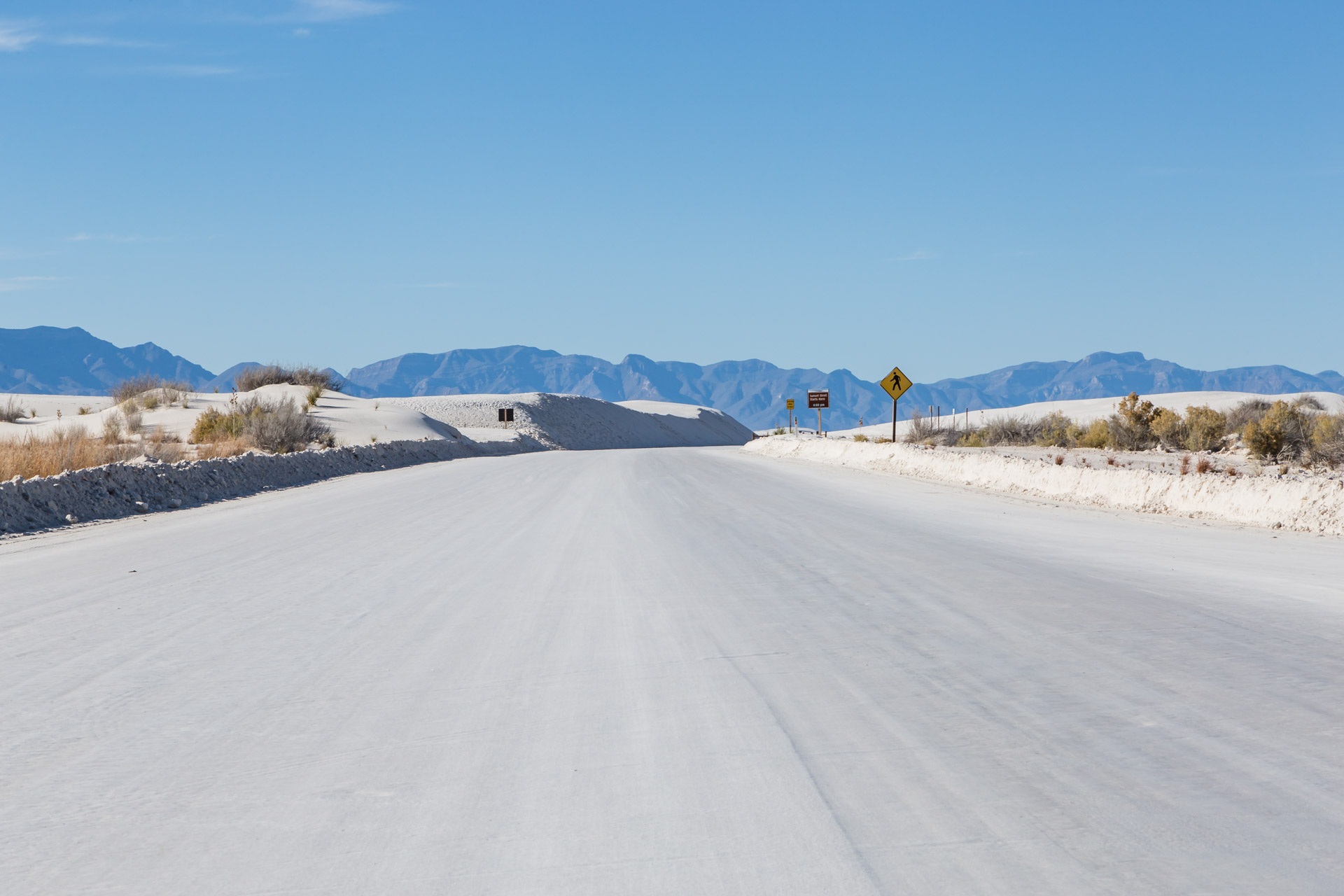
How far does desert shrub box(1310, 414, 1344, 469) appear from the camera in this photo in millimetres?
23375

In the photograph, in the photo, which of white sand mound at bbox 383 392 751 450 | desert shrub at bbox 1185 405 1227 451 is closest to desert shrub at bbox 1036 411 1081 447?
desert shrub at bbox 1185 405 1227 451

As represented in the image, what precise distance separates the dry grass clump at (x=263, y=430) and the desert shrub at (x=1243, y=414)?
34.7 metres

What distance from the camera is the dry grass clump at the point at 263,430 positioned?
3341 cm

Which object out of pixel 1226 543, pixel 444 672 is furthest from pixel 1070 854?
pixel 1226 543

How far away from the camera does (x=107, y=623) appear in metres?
6.93

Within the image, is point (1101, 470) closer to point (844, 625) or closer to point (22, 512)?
point (844, 625)

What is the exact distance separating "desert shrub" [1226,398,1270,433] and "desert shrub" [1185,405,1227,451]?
367 centimetres

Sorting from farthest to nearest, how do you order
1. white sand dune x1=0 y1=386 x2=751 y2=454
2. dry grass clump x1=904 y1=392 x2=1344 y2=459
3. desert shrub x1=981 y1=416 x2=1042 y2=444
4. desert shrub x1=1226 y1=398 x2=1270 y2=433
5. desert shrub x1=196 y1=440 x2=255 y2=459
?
1. white sand dune x1=0 y1=386 x2=751 y2=454
2. desert shrub x1=981 y1=416 x2=1042 y2=444
3. desert shrub x1=1226 y1=398 x2=1270 y2=433
4. dry grass clump x1=904 y1=392 x2=1344 y2=459
5. desert shrub x1=196 y1=440 x2=255 y2=459

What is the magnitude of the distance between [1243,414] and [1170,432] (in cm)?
798

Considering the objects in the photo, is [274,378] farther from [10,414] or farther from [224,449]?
[224,449]

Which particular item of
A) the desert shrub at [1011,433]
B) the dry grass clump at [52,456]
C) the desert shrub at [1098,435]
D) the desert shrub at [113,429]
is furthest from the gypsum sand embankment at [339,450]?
the desert shrub at [1098,435]

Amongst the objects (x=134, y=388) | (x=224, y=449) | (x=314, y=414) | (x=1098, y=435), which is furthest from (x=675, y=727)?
(x=134, y=388)

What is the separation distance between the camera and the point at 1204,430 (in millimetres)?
35031

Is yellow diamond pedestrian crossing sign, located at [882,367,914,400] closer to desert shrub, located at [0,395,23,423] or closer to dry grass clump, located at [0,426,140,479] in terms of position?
dry grass clump, located at [0,426,140,479]
